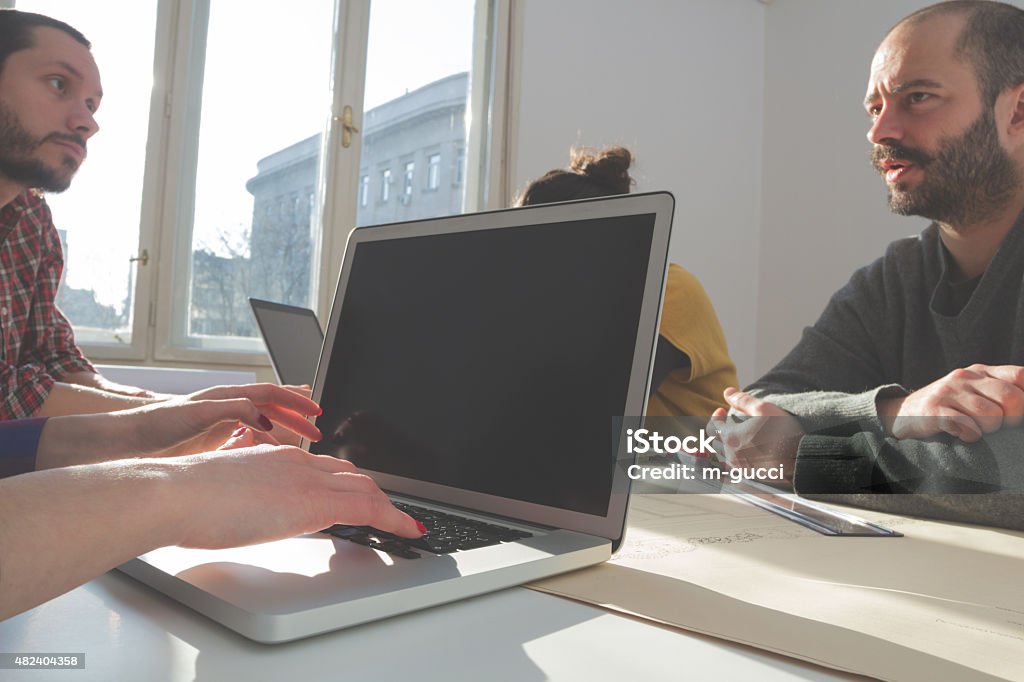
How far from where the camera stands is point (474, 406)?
618mm

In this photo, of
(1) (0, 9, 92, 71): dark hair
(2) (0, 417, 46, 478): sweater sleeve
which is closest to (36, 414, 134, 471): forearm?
(2) (0, 417, 46, 478): sweater sleeve

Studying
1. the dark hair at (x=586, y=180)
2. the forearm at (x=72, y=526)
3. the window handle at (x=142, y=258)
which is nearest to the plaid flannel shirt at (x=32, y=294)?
the window handle at (x=142, y=258)

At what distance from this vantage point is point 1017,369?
2.52 feet

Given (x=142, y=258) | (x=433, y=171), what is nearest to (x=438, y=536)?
(x=142, y=258)

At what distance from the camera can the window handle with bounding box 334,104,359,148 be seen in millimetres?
2777

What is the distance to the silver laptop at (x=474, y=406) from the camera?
41 cm

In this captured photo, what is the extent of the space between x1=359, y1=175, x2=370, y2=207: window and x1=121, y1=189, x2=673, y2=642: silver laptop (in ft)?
7.18

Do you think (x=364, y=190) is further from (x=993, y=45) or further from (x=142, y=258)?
(x=993, y=45)

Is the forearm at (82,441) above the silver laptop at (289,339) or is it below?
below

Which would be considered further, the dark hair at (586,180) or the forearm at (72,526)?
the dark hair at (586,180)

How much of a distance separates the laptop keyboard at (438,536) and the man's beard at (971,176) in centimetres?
116

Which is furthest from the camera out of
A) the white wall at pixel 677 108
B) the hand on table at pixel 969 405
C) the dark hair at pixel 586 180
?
the white wall at pixel 677 108

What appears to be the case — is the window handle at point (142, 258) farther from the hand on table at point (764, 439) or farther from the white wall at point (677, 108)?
the hand on table at point (764, 439)

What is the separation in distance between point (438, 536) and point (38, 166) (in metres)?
1.77
